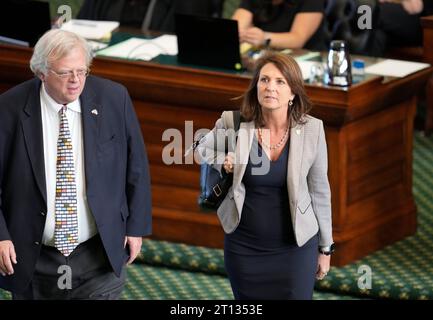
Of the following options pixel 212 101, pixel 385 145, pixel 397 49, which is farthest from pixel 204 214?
pixel 397 49

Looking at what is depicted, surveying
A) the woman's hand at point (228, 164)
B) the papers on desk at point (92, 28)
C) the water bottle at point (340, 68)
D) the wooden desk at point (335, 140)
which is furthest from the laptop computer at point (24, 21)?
the woman's hand at point (228, 164)

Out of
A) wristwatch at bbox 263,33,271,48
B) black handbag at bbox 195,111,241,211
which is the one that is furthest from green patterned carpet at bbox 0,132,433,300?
black handbag at bbox 195,111,241,211

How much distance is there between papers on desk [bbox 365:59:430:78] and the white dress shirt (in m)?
2.43

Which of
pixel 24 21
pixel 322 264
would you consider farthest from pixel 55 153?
pixel 24 21

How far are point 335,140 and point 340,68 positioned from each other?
1.21 ft

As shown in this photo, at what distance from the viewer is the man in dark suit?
4.33 m

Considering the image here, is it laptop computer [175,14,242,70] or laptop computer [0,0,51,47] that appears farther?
laptop computer [0,0,51,47]

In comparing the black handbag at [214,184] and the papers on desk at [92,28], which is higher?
the black handbag at [214,184]

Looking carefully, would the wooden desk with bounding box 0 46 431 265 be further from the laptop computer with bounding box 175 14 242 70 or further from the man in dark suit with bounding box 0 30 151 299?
the man in dark suit with bounding box 0 30 151 299

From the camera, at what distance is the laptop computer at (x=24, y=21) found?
6738 millimetres

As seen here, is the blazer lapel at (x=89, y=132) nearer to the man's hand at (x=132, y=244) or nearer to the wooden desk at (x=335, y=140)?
the man's hand at (x=132, y=244)

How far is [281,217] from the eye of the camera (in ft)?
14.8

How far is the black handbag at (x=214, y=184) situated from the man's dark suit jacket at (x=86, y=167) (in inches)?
9.6

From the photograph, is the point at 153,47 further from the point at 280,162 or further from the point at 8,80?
the point at 280,162
